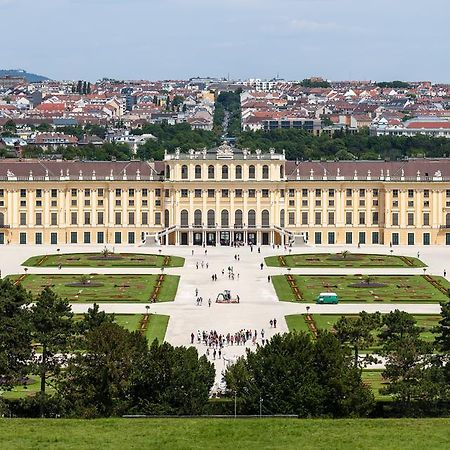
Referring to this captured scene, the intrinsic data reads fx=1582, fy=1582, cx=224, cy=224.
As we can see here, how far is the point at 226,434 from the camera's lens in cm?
4216

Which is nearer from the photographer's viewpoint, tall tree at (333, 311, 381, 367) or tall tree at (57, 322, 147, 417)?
tall tree at (57, 322, 147, 417)

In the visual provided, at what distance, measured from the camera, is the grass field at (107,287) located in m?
80.1

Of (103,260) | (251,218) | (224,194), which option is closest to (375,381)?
(103,260)

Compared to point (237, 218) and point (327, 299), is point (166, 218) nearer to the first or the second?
point (237, 218)

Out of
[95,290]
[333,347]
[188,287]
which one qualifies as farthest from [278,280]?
[333,347]

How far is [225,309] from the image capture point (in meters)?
76.6

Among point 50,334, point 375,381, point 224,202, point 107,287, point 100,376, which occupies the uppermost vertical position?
point 224,202

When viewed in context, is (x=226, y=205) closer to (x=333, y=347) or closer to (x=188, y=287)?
(x=188, y=287)

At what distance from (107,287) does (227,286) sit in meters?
6.72

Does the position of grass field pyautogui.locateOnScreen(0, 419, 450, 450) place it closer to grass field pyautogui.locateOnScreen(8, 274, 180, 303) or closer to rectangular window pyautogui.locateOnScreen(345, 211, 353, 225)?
grass field pyautogui.locateOnScreen(8, 274, 180, 303)

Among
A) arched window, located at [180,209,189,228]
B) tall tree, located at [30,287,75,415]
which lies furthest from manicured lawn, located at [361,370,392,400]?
arched window, located at [180,209,189,228]

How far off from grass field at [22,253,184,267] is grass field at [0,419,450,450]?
171 feet

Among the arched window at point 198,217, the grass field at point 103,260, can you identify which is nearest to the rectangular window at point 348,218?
the arched window at point 198,217

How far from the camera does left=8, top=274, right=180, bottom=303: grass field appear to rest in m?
80.1
